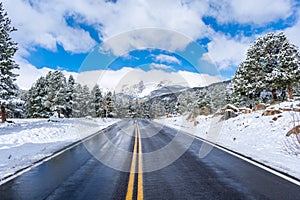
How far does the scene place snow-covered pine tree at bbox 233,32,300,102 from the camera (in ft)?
90.3

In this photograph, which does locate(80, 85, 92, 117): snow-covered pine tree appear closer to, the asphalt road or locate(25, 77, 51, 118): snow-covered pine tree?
locate(25, 77, 51, 118): snow-covered pine tree

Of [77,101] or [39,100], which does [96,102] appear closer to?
[77,101]

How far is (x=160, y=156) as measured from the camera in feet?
31.3

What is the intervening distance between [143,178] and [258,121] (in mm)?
13810

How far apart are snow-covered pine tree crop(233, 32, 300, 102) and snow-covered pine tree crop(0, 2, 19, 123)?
2782cm

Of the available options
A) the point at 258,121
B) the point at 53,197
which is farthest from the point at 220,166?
the point at 258,121

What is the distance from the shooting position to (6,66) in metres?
23.1

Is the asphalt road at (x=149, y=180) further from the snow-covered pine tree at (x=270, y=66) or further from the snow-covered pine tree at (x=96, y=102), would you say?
the snow-covered pine tree at (x=96, y=102)

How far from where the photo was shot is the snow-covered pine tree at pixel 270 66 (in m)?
27.5

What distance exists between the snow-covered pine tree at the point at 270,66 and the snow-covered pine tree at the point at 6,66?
2782 cm

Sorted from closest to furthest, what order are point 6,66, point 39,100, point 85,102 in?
point 6,66, point 39,100, point 85,102

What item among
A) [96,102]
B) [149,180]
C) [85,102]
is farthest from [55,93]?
[149,180]

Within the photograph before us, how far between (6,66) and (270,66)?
2943cm

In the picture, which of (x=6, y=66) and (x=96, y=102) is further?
(x=96, y=102)
